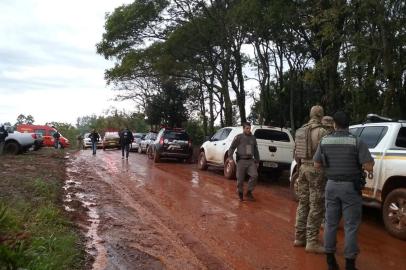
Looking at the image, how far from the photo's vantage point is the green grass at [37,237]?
4551 millimetres

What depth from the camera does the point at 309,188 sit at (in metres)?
6.93

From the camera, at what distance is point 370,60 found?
13219 millimetres

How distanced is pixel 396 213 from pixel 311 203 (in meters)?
1.78

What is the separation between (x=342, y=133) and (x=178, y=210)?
4.45m

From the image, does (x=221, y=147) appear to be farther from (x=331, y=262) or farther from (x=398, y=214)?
(x=331, y=262)

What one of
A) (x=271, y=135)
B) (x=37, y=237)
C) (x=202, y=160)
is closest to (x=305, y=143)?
(x=37, y=237)

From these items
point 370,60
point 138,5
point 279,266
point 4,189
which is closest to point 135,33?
point 138,5

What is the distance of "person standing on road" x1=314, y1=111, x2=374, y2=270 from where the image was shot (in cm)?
582

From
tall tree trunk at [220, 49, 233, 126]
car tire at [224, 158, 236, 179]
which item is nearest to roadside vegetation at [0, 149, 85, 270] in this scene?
car tire at [224, 158, 236, 179]

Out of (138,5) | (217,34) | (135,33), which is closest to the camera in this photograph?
(217,34)

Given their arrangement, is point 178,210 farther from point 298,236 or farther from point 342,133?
point 342,133

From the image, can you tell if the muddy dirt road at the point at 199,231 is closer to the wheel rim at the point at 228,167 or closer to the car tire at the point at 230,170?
the car tire at the point at 230,170

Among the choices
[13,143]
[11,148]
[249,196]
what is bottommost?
[249,196]

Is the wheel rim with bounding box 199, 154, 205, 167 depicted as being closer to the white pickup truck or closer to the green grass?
the green grass
